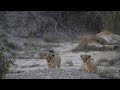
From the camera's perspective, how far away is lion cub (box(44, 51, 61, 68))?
37.5 feet

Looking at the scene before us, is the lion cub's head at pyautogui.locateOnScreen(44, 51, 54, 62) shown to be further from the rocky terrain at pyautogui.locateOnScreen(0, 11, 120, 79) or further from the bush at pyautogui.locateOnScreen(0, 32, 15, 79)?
the bush at pyautogui.locateOnScreen(0, 32, 15, 79)

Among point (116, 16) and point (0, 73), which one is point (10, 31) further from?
point (116, 16)

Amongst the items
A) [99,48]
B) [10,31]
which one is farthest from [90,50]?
[10,31]

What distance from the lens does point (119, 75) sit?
11430mm

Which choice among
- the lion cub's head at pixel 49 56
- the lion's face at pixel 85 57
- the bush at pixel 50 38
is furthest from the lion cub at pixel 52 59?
the lion's face at pixel 85 57

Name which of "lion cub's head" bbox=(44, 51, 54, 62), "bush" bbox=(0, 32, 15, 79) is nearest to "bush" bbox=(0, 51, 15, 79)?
"bush" bbox=(0, 32, 15, 79)

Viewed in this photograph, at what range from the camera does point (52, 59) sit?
11.4 meters

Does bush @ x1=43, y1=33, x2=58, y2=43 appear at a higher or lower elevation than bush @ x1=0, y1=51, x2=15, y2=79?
higher

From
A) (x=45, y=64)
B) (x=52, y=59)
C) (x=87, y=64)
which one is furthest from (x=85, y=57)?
(x=45, y=64)

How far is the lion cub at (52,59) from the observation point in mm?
11430

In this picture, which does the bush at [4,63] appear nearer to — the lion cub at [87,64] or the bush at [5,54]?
the bush at [5,54]

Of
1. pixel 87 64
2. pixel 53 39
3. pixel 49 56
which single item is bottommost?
pixel 87 64

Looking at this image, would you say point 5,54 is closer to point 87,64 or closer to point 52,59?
point 52,59
